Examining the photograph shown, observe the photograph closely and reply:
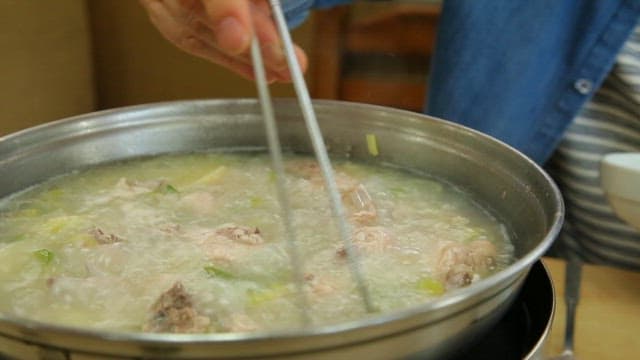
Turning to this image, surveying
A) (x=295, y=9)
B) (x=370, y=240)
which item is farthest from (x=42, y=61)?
(x=370, y=240)

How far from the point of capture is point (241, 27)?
101 centimetres

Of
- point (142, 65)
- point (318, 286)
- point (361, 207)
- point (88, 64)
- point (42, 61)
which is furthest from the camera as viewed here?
point (142, 65)

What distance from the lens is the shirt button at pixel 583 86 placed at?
5.05 feet

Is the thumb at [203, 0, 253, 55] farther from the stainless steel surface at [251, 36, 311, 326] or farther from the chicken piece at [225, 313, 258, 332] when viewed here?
the chicken piece at [225, 313, 258, 332]

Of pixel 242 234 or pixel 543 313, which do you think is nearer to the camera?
pixel 543 313

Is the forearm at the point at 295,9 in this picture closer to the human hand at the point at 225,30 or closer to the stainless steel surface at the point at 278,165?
the human hand at the point at 225,30

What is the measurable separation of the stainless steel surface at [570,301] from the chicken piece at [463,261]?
16 centimetres

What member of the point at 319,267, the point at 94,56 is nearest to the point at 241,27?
the point at 319,267

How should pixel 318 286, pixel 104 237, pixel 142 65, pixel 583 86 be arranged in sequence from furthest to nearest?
1. pixel 142 65
2. pixel 583 86
3. pixel 104 237
4. pixel 318 286

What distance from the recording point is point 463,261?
3.54 ft

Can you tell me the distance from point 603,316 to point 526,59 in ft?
1.99

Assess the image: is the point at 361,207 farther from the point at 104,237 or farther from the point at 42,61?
the point at 42,61

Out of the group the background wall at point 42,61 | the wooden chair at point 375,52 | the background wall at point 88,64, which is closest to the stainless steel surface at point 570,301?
the background wall at point 88,64

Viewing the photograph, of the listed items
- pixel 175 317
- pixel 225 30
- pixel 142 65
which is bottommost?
pixel 142 65
